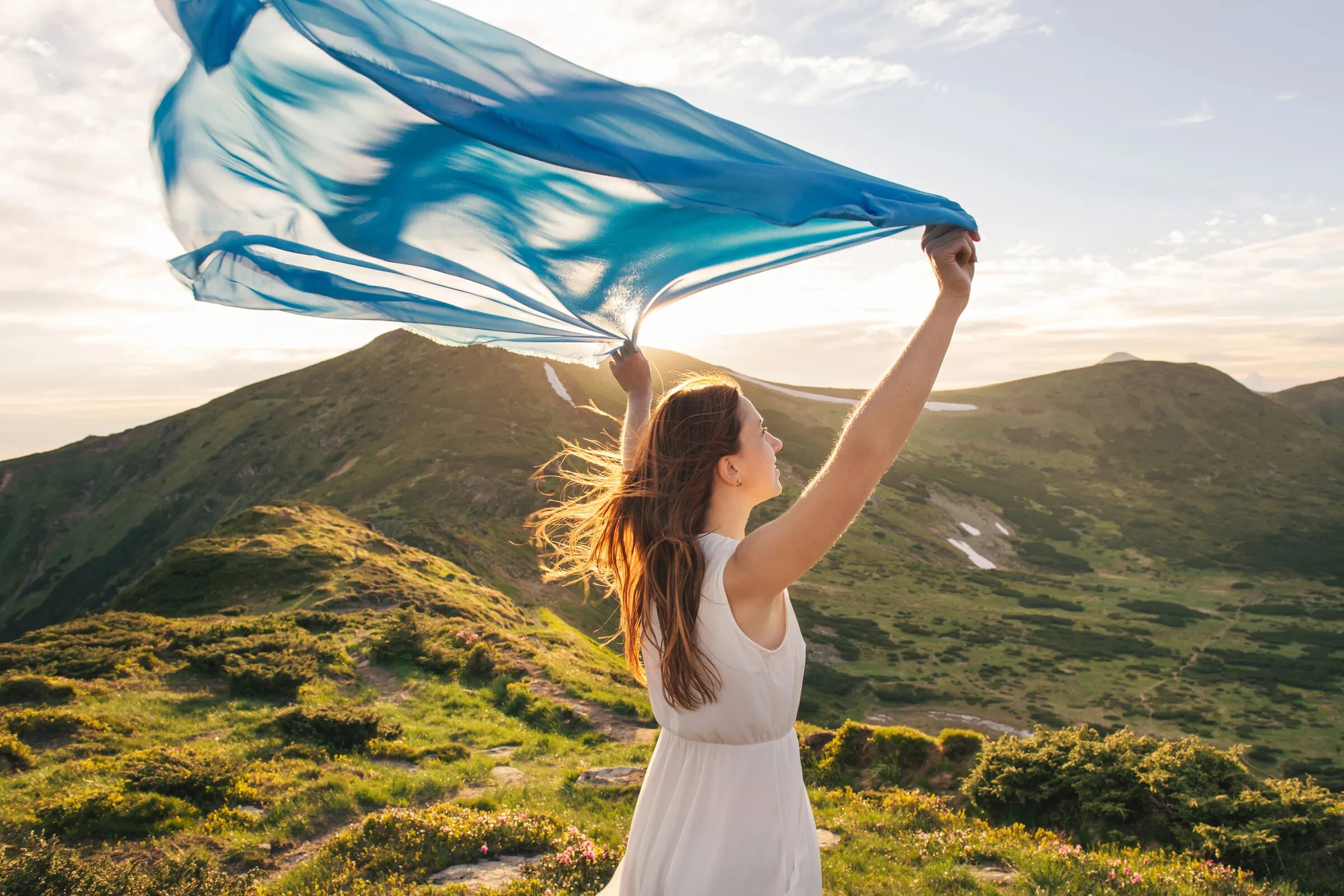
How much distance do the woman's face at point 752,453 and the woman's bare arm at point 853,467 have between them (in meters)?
0.41

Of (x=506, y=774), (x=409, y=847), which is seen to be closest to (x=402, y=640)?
(x=506, y=774)

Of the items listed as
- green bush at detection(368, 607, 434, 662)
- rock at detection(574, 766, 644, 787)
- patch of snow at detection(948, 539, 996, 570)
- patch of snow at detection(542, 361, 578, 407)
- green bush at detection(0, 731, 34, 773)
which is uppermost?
patch of snow at detection(542, 361, 578, 407)

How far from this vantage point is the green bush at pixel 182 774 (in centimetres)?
809

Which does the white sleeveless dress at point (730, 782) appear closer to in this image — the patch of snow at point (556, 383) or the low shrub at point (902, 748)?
the low shrub at point (902, 748)

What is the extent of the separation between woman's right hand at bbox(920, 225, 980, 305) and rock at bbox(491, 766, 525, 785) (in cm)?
984

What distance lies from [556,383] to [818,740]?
7466 cm

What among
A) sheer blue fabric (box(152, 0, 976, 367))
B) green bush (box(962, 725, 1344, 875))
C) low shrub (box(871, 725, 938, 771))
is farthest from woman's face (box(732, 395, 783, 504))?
low shrub (box(871, 725, 938, 771))

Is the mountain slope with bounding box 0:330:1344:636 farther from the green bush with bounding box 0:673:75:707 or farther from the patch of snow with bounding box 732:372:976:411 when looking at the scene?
the green bush with bounding box 0:673:75:707

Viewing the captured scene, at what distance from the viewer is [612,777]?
10.5 metres

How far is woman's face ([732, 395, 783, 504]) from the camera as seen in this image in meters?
2.77

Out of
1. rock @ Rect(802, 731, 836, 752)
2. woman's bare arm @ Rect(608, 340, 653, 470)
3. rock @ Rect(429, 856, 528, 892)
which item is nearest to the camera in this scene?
woman's bare arm @ Rect(608, 340, 653, 470)

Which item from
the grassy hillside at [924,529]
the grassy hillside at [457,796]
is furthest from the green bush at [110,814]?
the grassy hillside at [924,529]

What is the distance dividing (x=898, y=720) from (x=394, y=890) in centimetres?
3077

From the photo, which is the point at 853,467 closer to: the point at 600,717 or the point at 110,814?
the point at 110,814
